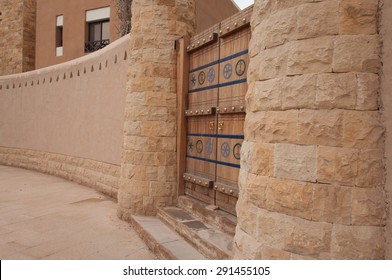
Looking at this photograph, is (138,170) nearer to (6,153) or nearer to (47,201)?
(47,201)

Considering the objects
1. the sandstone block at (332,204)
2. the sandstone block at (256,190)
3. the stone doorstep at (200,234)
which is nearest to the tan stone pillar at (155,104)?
the stone doorstep at (200,234)

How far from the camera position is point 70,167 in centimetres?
843

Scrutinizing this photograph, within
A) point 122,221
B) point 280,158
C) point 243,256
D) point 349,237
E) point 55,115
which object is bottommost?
point 122,221

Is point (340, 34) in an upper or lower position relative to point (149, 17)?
lower

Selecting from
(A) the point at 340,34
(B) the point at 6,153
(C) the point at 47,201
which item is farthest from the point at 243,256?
(B) the point at 6,153

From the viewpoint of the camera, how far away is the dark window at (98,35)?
49.9 feet

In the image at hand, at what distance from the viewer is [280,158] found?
7.30 feet

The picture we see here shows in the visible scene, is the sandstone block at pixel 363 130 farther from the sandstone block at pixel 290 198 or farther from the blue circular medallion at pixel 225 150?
the blue circular medallion at pixel 225 150

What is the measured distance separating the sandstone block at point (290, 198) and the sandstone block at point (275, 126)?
297 millimetres

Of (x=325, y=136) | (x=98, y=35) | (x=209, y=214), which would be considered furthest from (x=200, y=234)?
(x=98, y=35)

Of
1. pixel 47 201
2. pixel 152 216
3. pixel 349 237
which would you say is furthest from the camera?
pixel 47 201

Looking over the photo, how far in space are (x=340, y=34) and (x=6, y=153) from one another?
39.8ft

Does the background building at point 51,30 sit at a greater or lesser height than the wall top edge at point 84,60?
greater

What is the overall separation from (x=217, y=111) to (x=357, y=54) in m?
2.10
